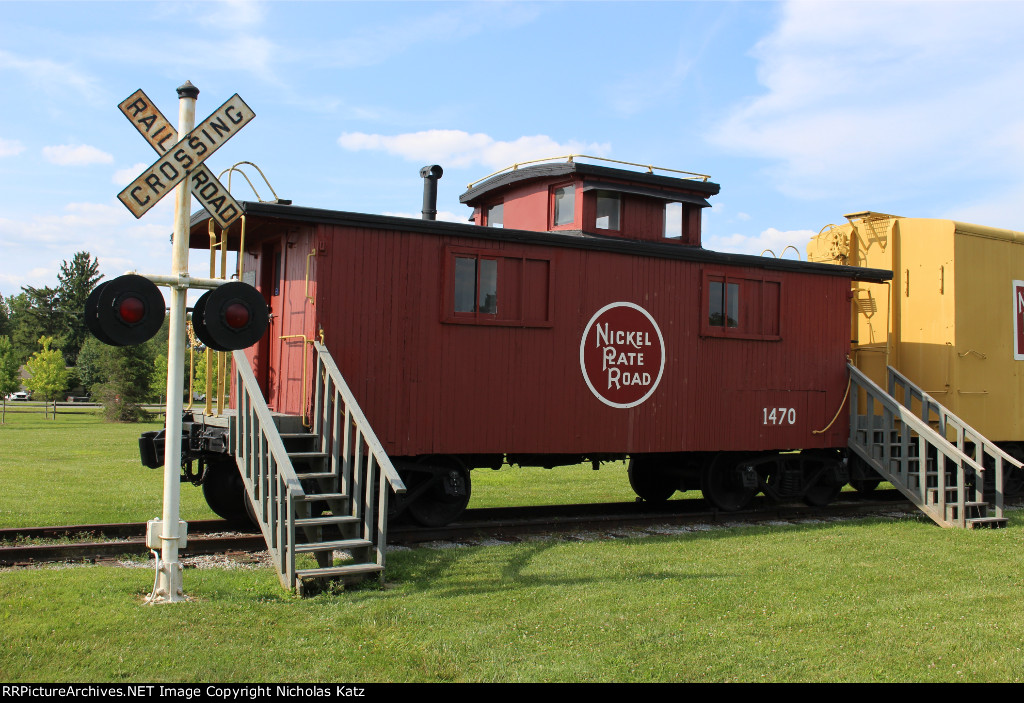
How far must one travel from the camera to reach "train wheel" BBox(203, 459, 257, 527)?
9.96 meters

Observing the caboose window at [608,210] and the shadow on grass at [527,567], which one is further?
the caboose window at [608,210]

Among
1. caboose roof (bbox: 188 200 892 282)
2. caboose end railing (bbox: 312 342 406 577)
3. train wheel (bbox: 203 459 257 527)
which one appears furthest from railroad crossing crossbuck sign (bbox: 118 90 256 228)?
train wheel (bbox: 203 459 257 527)

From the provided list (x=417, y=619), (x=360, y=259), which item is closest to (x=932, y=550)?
(x=417, y=619)

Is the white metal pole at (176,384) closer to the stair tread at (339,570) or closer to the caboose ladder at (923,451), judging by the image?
the stair tread at (339,570)

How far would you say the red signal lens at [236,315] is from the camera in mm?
6434

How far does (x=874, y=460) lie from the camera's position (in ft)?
41.2

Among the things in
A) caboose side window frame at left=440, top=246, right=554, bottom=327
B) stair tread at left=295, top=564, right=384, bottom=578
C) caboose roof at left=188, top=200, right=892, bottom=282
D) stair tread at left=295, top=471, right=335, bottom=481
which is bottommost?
stair tread at left=295, top=564, right=384, bottom=578

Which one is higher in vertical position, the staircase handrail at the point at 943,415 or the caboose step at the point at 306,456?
the staircase handrail at the point at 943,415

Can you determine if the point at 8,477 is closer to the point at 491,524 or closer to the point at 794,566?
the point at 491,524

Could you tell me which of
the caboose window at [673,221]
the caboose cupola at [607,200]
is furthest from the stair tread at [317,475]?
the caboose window at [673,221]

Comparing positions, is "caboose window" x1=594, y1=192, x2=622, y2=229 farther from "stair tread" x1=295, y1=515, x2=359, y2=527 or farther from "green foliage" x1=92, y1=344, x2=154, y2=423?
"green foliage" x1=92, y1=344, x2=154, y2=423

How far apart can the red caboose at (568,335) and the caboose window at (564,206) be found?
3 cm

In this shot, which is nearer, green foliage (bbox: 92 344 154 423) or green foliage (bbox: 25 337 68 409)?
green foliage (bbox: 25 337 68 409)

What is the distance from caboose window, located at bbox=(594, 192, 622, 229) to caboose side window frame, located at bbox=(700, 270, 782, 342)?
161 cm
